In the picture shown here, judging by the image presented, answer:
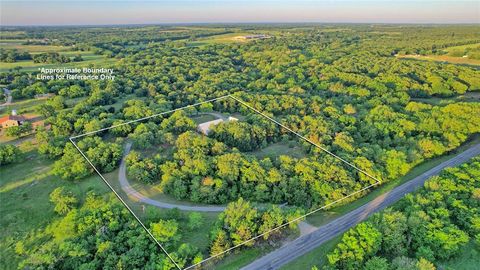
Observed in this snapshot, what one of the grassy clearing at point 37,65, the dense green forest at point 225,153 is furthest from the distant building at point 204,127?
the grassy clearing at point 37,65

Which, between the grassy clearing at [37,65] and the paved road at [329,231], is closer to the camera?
the paved road at [329,231]

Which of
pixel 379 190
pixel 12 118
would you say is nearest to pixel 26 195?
pixel 12 118

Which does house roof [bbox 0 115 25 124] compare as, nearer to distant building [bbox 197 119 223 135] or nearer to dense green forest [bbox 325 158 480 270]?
distant building [bbox 197 119 223 135]

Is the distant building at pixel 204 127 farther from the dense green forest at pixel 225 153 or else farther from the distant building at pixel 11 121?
the distant building at pixel 11 121

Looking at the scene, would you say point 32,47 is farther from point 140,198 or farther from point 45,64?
point 140,198

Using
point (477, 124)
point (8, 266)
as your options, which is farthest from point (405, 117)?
point (8, 266)

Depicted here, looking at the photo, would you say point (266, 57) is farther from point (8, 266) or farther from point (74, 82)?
point (8, 266)

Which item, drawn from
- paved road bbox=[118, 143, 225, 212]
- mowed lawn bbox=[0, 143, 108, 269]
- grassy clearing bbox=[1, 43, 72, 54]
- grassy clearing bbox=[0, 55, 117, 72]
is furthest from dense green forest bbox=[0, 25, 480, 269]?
grassy clearing bbox=[1, 43, 72, 54]
